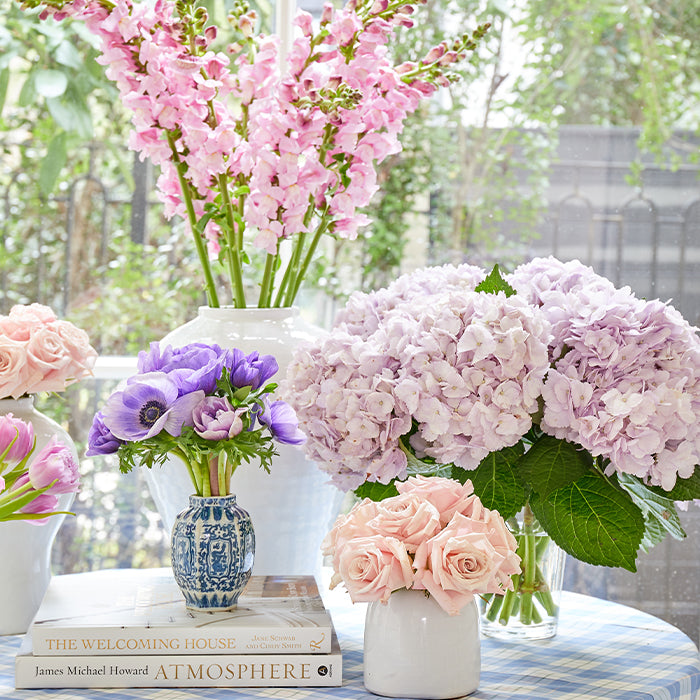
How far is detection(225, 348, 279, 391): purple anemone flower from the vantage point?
1004 millimetres

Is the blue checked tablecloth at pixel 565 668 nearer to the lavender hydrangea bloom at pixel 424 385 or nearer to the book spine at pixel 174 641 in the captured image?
the book spine at pixel 174 641

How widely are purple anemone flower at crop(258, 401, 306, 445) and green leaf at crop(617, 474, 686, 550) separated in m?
0.33

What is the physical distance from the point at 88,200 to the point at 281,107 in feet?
2.91

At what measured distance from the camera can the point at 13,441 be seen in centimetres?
90

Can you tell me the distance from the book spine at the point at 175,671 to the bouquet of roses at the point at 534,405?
0.65ft

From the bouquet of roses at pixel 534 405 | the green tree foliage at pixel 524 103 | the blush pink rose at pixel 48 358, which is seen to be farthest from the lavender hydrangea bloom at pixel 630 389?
the green tree foliage at pixel 524 103

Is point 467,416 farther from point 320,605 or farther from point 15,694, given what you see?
point 15,694

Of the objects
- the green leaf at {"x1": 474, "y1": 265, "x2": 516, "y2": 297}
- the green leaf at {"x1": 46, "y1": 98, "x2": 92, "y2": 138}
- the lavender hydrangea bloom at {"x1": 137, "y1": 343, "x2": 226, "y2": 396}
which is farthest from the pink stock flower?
the green leaf at {"x1": 46, "y1": 98, "x2": 92, "y2": 138}

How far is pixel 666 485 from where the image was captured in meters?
0.98

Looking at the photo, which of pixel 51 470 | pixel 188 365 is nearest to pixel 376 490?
pixel 188 365

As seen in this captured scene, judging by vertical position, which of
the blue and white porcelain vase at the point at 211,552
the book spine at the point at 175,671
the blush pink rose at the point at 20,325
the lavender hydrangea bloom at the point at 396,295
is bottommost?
the book spine at the point at 175,671

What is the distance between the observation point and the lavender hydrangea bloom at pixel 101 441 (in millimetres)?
992

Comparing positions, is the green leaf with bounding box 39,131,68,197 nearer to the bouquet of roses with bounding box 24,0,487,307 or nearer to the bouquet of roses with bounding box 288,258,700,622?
the bouquet of roses with bounding box 24,0,487,307

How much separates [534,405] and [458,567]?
0.20m
